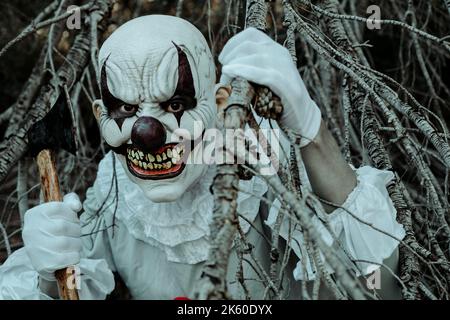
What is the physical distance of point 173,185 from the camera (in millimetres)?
1887

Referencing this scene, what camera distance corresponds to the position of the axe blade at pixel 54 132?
196cm

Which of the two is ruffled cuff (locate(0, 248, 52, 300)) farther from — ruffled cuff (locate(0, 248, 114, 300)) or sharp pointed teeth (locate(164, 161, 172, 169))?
sharp pointed teeth (locate(164, 161, 172, 169))

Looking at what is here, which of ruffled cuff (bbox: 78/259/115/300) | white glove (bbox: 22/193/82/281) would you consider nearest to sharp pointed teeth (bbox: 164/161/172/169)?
white glove (bbox: 22/193/82/281)

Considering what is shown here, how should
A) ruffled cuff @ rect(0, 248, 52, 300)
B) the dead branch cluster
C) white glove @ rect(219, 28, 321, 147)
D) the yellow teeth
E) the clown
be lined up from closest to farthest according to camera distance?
the dead branch cluster → white glove @ rect(219, 28, 321, 147) → the clown → the yellow teeth → ruffled cuff @ rect(0, 248, 52, 300)

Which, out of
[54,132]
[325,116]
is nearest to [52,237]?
[54,132]

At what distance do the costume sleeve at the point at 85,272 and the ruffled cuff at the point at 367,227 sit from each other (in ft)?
1.90

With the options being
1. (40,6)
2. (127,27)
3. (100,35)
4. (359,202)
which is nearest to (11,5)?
(40,6)

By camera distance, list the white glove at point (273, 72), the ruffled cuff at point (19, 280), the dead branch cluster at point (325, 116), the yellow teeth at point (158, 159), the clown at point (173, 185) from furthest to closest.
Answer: the ruffled cuff at point (19, 280)
the yellow teeth at point (158, 159)
the clown at point (173, 185)
the white glove at point (273, 72)
the dead branch cluster at point (325, 116)

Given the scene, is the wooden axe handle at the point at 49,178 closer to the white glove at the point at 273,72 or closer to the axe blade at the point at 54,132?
the axe blade at the point at 54,132

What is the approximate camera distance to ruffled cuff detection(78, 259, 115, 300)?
6.63ft

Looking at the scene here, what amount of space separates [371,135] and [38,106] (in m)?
0.99

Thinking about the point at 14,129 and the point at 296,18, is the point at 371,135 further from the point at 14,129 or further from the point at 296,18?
the point at 14,129

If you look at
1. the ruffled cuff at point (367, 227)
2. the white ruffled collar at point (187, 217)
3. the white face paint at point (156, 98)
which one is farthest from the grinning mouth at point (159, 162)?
the ruffled cuff at point (367, 227)
